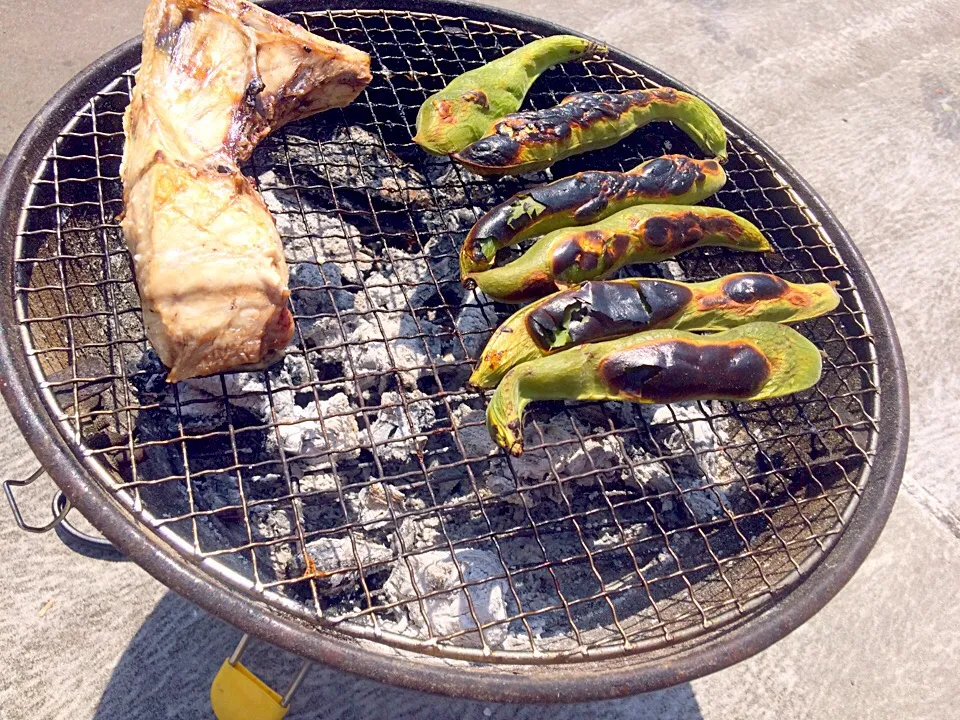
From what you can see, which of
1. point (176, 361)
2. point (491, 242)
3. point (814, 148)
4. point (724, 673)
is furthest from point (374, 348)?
point (814, 148)

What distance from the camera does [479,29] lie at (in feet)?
11.3

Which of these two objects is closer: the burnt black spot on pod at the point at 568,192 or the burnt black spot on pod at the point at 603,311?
the burnt black spot on pod at the point at 603,311

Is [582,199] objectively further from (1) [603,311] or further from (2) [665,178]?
(1) [603,311]

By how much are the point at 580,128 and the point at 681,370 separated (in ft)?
4.12

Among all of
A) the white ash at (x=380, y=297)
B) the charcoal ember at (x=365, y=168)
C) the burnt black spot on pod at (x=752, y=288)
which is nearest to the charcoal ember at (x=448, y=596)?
the white ash at (x=380, y=297)

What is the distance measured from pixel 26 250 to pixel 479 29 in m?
2.32

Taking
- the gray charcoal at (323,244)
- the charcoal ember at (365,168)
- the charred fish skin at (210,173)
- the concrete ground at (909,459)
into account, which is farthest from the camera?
the charcoal ember at (365,168)

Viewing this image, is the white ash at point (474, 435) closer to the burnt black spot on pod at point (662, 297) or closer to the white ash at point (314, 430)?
the white ash at point (314, 430)

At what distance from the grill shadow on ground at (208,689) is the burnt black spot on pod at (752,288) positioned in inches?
72.9

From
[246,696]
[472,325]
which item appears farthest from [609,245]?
[246,696]

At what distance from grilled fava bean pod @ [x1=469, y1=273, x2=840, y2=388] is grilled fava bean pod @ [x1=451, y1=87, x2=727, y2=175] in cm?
72

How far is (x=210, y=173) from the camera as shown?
224cm

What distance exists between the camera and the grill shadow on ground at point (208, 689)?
2773 mm

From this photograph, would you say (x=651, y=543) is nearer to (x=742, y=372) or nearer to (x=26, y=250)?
(x=742, y=372)
